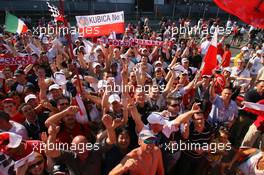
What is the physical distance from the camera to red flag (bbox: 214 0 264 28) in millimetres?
3010

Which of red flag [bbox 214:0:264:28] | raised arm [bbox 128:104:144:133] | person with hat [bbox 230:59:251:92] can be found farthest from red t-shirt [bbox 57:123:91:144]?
person with hat [bbox 230:59:251:92]

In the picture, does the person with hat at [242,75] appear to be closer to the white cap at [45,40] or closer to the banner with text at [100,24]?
the banner with text at [100,24]

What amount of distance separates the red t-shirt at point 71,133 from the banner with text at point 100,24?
3.98m

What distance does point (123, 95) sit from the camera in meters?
4.42

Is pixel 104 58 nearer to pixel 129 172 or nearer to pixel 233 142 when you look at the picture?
pixel 233 142

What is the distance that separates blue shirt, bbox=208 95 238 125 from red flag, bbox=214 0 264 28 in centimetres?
179

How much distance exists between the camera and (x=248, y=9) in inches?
120

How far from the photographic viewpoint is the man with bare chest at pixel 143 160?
308 cm

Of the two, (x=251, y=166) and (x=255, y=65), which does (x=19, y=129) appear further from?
(x=255, y=65)

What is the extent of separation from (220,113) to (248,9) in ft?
6.48

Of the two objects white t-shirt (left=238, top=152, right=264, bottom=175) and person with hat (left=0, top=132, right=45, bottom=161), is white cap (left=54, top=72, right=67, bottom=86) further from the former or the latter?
white t-shirt (left=238, top=152, right=264, bottom=175)

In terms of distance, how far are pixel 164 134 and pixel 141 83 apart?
1.60 metres

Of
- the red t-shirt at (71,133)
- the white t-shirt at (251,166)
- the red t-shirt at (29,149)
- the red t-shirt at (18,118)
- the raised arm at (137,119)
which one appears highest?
the raised arm at (137,119)

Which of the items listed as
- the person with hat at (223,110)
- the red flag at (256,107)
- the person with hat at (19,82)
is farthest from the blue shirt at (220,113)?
the person with hat at (19,82)
